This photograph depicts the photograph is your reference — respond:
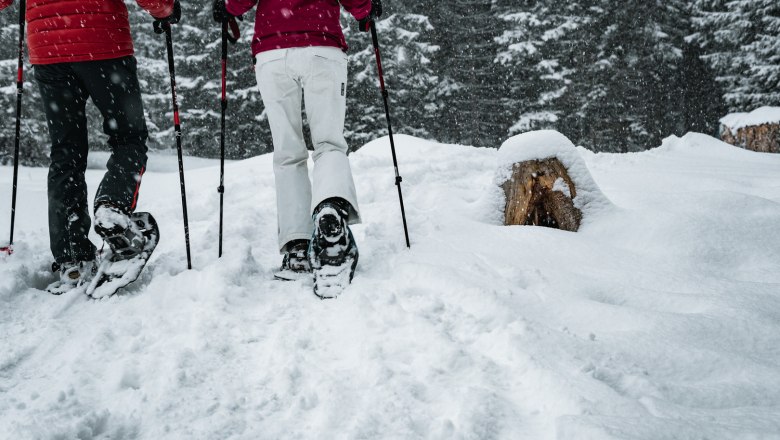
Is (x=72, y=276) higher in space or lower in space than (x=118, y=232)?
lower

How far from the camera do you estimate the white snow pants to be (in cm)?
295

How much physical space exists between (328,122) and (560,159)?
7.22 ft

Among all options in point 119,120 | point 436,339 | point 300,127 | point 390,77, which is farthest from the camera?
point 390,77

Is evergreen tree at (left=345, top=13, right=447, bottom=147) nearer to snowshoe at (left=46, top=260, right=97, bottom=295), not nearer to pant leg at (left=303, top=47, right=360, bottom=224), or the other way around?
pant leg at (left=303, top=47, right=360, bottom=224)

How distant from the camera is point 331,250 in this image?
2.79 meters

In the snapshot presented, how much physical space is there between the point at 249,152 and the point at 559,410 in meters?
21.5

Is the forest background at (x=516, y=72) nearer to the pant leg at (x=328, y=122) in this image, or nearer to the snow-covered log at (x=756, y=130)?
the snow-covered log at (x=756, y=130)

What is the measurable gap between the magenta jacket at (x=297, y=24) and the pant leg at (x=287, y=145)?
98 millimetres

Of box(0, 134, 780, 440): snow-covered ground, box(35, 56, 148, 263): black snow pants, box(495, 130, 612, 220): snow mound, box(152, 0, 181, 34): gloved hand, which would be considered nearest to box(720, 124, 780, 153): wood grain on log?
box(0, 134, 780, 440): snow-covered ground

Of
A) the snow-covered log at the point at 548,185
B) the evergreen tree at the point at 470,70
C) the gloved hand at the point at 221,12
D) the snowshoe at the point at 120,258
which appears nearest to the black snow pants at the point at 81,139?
the snowshoe at the point at 120,258

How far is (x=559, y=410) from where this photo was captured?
5.25 feet

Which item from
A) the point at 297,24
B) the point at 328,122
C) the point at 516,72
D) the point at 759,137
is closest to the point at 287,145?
the point at 328,122

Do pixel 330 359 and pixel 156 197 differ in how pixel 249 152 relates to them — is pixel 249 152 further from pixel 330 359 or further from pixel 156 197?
pixel 330 359

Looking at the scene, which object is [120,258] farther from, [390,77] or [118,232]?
[390,77]
